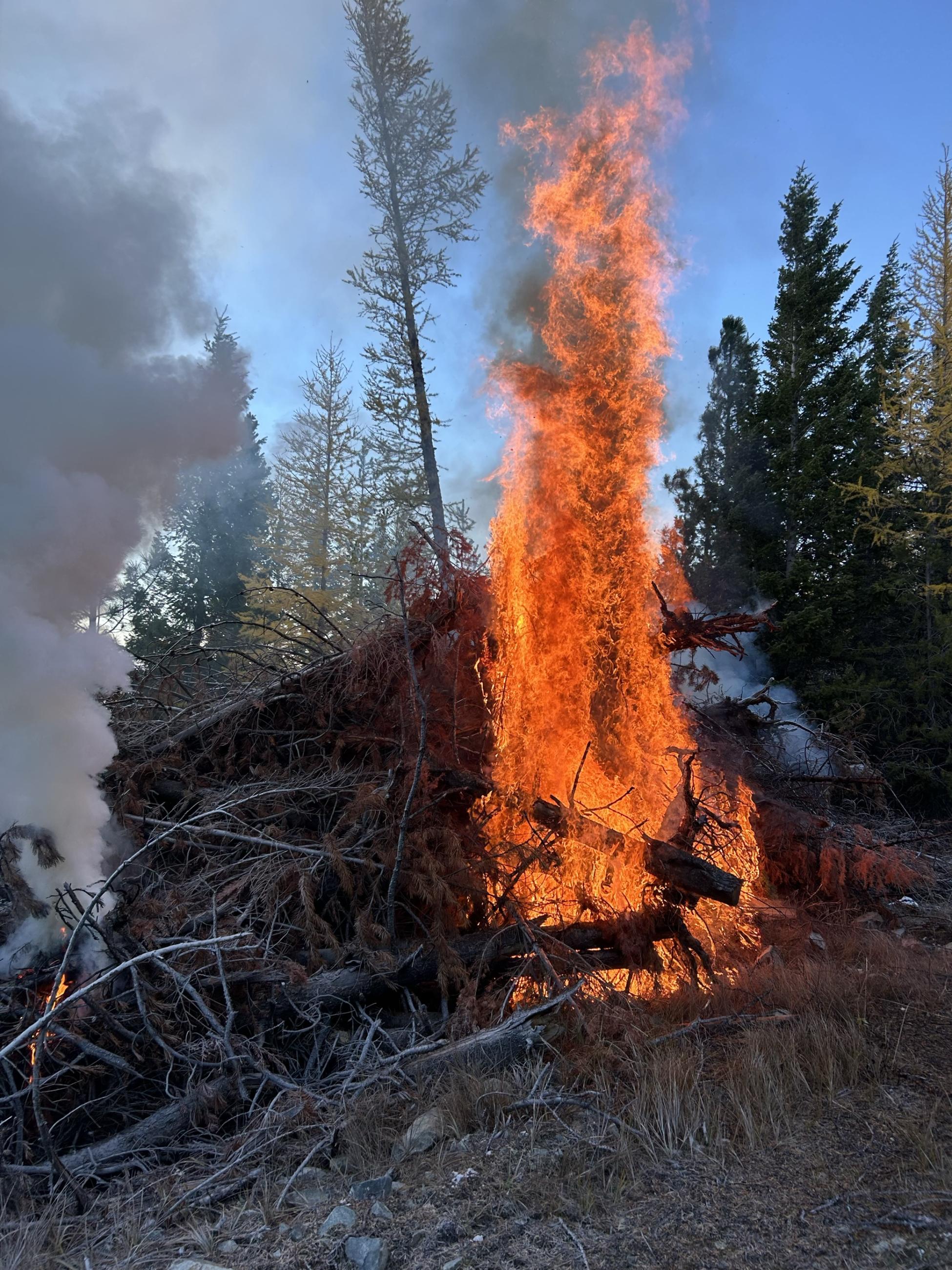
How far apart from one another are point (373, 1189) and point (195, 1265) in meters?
0.71

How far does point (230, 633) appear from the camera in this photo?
1970 centimetres

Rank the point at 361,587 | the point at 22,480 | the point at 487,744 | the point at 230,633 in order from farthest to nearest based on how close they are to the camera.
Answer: the point at 230,633
the point at 361,587
the point at 487,744
the point at 22,480

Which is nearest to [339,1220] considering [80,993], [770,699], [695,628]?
[80,993]

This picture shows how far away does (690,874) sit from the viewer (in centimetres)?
529

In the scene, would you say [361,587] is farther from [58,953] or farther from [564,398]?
[58,953]

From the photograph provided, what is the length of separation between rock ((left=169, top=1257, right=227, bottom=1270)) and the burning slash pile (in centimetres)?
50

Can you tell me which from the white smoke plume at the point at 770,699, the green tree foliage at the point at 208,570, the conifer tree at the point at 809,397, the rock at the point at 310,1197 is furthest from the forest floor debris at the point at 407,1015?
the green tree foliage at the point at 208,570

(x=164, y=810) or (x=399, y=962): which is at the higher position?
(x=164, y=810)

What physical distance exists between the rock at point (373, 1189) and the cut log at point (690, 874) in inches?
117

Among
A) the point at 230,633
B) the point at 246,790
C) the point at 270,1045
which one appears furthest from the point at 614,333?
the point at 230,633

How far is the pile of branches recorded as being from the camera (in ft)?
12.8

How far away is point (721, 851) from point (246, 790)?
416cm

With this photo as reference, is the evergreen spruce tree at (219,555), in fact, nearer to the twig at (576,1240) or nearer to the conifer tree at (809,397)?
the conifer tree at (809,397)

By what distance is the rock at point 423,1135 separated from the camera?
3.36 metres
